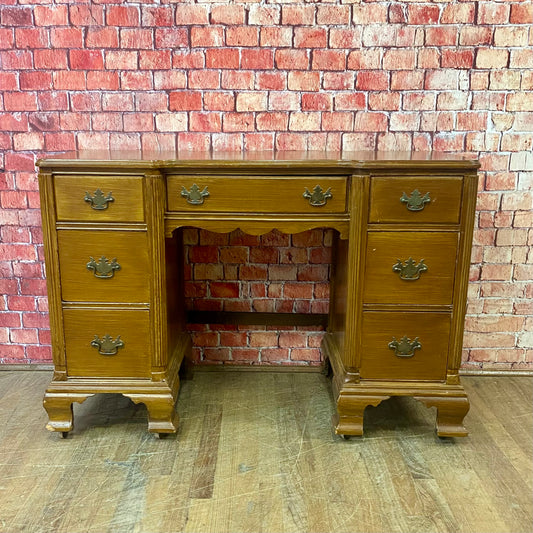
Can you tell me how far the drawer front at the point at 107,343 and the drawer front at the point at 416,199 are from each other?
0.93 metres

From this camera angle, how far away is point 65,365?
6.73 ft

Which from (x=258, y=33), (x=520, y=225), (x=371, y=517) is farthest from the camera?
(x=520, y=225)

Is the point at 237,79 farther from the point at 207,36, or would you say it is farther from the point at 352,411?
the point at 352,411

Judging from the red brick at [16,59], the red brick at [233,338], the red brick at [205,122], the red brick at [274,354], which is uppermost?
the red brick at [16,59]

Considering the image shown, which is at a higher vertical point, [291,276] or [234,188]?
[234,188]

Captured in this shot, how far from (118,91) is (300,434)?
1650 millimetres

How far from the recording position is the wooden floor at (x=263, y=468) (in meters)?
1.67

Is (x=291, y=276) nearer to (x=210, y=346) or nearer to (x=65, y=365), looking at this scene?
(x=210, y=346)

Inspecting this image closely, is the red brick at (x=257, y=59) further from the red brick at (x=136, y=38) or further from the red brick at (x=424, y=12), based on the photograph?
the red brick at (x=424, y=12)

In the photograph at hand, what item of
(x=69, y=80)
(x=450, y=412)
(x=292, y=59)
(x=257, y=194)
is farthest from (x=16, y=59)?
(x=450, y=412)

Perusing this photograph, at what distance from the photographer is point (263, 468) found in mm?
1913

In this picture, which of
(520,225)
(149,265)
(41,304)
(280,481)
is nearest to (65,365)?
(149,265)

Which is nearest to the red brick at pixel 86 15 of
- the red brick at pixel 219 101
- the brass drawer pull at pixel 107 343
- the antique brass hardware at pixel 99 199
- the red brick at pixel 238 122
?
the red brick at pixel 219 101

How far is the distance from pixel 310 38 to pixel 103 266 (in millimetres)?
1301
